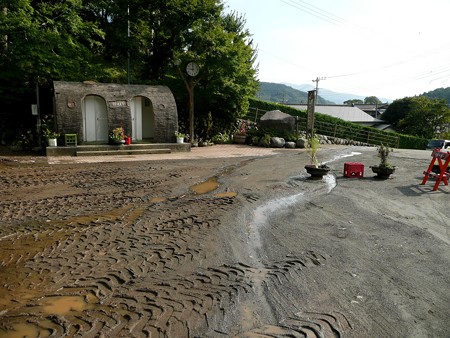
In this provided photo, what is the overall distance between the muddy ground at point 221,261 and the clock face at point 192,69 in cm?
1093

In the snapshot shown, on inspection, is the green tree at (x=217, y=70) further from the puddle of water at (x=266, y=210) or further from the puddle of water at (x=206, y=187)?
the puddle of water at (x=266, y=210)

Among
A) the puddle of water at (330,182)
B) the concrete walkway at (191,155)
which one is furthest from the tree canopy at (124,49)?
the puddle of water at (330,182)

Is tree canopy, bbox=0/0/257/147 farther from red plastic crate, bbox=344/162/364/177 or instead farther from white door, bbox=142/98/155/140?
red plastic crate, bbox=344/162/364/177

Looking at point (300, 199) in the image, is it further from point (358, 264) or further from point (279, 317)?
point (279, 317)

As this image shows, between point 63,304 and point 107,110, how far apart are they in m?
14.4

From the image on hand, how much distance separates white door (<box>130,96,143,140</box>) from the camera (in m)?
18.3

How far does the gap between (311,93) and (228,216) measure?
17.2 meters

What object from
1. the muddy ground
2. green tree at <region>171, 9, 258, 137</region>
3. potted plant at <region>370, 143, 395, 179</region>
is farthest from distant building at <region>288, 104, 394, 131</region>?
the muddy ground

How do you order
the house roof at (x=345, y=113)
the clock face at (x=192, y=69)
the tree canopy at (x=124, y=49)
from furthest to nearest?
the house roof at (x=345, y=113)
the clock face at (x=192, y=69)
the tree canopy at (x=124, y=49)

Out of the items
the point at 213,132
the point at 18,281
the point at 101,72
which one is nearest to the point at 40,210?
the point at 18,281

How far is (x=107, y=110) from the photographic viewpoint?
55.6ft

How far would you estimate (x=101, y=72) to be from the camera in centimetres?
1947

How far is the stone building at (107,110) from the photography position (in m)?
15.8

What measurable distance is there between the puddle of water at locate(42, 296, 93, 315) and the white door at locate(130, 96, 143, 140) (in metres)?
15.0
